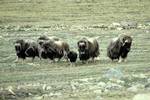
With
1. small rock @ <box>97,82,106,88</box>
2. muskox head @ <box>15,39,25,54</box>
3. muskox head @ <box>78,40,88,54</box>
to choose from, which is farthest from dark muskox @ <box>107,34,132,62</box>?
small rock @ <box>97,82,106,88</box>

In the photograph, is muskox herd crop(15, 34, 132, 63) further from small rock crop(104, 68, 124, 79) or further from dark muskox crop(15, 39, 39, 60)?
small rock crop(104, 68, 124, 79)

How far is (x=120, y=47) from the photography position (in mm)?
24828

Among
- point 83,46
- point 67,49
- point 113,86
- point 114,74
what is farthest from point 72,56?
point 113,86

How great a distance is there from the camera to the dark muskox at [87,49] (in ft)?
79.9

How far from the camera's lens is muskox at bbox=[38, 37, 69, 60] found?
25312 mm

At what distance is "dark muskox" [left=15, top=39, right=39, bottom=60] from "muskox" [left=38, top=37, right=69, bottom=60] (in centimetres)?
60

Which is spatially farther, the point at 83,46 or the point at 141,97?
the point at 83,46

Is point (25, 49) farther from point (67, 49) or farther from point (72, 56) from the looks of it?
point (72, 56)

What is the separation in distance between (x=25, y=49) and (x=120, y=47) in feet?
13.8

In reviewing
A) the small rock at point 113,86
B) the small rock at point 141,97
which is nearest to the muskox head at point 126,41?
the small rock at point 113,86

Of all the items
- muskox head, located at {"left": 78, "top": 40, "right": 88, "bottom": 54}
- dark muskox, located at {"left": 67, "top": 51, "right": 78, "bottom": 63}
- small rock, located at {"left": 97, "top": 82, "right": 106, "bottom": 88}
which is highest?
muskox head, located at {"left": 78, "top": 40, "right": 88, "bottom": 54}

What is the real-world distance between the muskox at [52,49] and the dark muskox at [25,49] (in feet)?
1.96

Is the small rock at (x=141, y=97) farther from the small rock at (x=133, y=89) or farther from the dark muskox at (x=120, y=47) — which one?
the dark muskox at (x=120, y=47)

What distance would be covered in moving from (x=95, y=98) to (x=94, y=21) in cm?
2631
